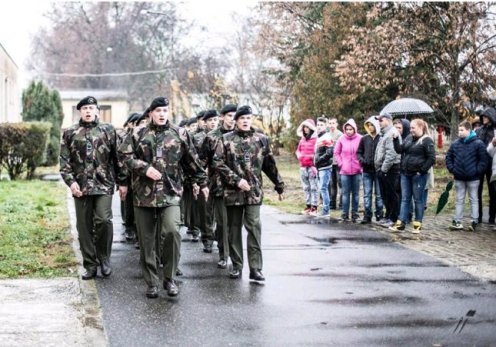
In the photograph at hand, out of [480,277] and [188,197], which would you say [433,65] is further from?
[480,277]

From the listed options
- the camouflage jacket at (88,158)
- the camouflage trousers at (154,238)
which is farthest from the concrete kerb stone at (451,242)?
the camouflage jacket at (88,158)

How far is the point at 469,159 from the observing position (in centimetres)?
1277

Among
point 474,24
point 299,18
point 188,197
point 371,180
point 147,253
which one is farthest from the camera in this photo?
point 299,18

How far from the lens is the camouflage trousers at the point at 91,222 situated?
8.93m

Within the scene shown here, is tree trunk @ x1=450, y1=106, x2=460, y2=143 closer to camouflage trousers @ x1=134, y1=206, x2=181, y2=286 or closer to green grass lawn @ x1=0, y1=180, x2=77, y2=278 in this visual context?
green grass lawn @ x1=0, y1=180, x2=77, y2=278

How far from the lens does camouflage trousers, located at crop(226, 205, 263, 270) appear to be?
888 centimetres

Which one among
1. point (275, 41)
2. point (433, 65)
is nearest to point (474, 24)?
point (433, 65)

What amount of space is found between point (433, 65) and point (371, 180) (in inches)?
531

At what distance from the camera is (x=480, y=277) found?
359 inches

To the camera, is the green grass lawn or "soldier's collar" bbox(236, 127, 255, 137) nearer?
"soldier's collar" bbox(236, 127, 255, 137)

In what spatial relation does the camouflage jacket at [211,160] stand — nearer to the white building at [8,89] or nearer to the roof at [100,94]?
the white building at [8,89]

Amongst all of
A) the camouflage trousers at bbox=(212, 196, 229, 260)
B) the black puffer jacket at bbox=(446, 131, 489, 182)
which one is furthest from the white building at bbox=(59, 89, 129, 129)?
the camouflage trousers at bbox=(212, 196, 229, 260)

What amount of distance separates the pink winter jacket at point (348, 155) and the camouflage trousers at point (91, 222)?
5.90 meters

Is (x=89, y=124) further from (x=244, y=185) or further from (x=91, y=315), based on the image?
(x=91, y=315)
